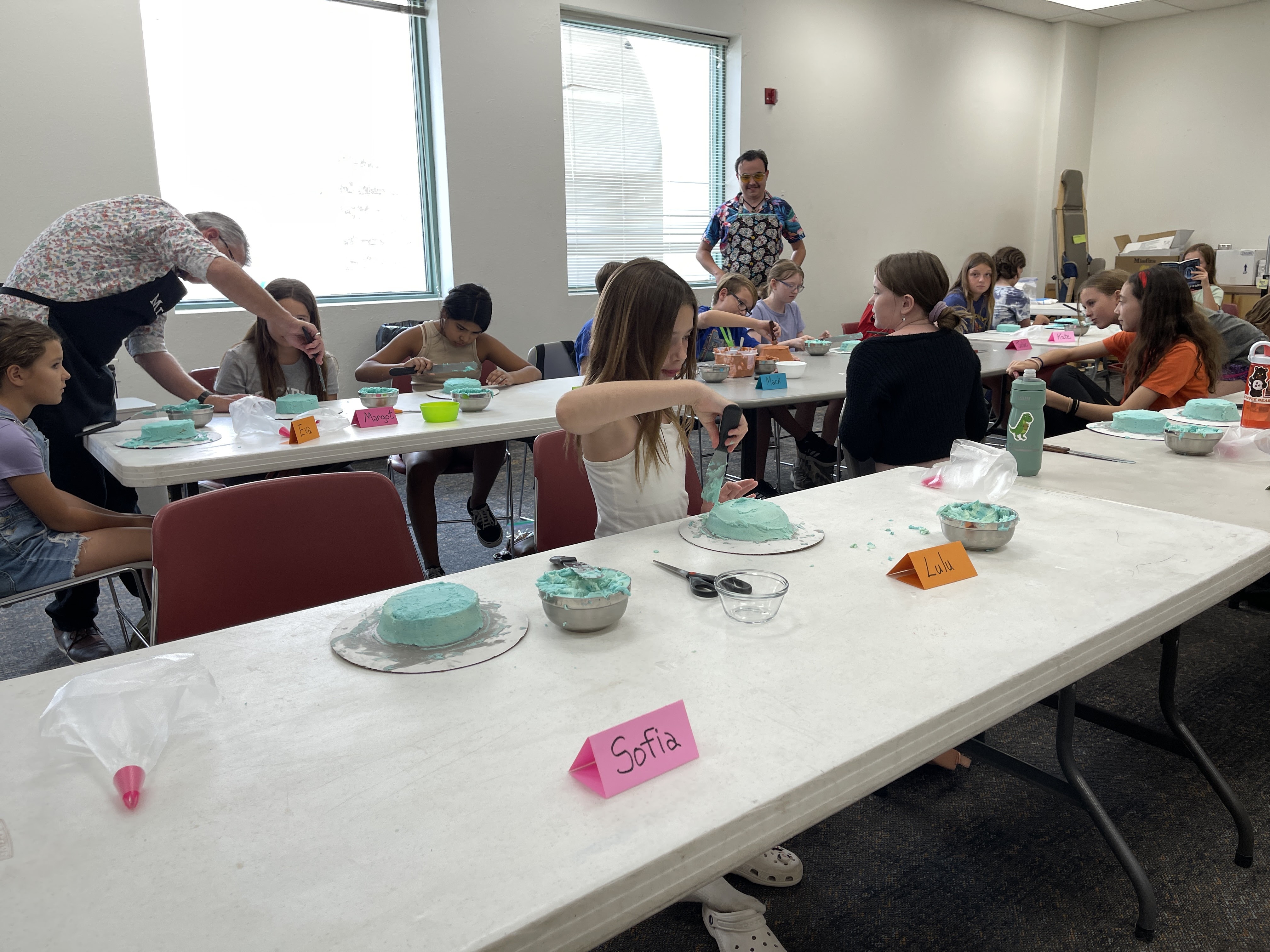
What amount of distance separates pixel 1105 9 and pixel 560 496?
8.69 meters

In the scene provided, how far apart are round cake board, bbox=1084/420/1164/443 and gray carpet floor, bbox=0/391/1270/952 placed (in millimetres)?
690

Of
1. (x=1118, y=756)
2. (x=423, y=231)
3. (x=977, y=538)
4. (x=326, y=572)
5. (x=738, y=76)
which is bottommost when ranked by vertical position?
(x=1118, y=756)

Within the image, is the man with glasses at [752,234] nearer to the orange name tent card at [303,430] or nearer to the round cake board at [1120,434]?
the round cake board at [1120,434]

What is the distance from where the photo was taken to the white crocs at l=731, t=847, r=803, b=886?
1.61m

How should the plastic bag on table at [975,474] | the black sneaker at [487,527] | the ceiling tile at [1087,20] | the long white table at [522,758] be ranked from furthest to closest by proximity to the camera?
the ceiling tile at [1087,20]
the black sneaker at [487,527]
the plastic bag on table at [975,474]
the long white table at [522,758]

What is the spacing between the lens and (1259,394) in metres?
2.22

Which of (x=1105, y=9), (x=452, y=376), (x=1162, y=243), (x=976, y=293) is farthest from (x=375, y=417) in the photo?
(x=1105, y=9)

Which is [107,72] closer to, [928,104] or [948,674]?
[948,674]

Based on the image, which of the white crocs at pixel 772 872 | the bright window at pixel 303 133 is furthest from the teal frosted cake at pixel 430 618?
the bright window at pixel 303 133

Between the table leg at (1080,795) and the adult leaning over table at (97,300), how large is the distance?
2365 mm

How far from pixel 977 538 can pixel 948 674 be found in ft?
1.57

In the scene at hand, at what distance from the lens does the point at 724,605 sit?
1181 millimetres

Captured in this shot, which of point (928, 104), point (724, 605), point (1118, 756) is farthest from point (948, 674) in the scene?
point (928, 104)

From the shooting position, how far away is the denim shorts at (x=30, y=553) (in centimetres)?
200
